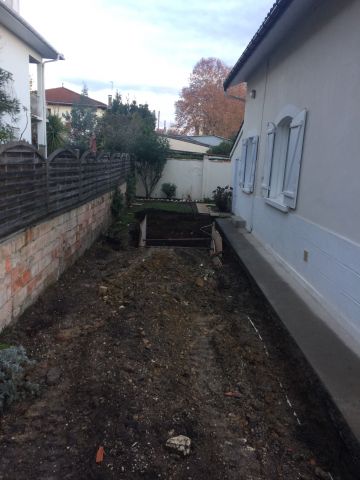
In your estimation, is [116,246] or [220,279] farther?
[116,246]

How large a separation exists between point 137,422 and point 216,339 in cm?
166

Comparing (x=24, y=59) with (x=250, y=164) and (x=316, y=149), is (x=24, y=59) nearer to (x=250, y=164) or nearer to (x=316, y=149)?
(x=250, y=164)

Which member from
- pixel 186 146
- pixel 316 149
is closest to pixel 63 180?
pixel 316 149

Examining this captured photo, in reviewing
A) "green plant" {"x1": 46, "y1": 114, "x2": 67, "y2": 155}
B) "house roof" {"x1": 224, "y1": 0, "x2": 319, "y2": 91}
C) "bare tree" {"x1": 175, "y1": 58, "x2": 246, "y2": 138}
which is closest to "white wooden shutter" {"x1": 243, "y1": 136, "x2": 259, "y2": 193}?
"house roof" {"x1": 224, "y1": 0, "x2": 319, "y2": 91}

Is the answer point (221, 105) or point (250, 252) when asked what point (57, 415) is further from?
point (221, 105)

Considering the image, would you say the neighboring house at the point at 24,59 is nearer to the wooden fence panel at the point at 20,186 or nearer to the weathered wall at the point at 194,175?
the weathered wall at the point at 194,175

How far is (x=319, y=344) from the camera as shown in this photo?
3369mm

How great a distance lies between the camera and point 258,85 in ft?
28.0

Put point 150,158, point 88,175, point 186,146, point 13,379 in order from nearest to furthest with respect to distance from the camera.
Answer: point 13,379
point 88,175
point 150,158
point 186,146

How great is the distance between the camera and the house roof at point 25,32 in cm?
1075

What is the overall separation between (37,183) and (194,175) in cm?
1352

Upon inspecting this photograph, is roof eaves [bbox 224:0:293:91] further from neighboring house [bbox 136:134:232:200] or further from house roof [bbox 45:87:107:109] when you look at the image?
house roof [bbox 45:87:107:109]

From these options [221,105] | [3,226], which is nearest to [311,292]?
[3,226]

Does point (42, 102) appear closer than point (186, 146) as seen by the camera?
Yes
